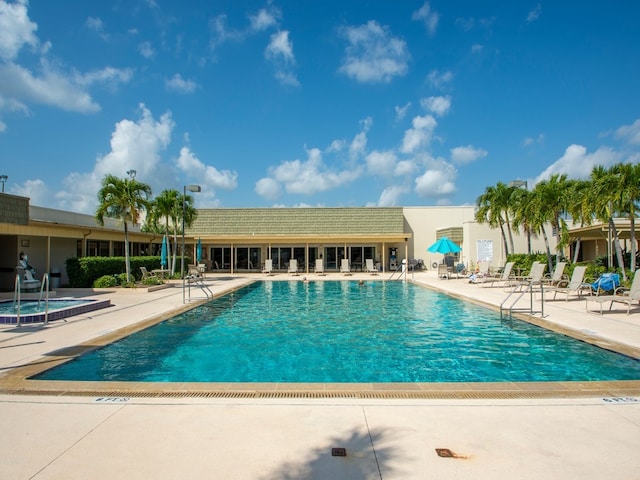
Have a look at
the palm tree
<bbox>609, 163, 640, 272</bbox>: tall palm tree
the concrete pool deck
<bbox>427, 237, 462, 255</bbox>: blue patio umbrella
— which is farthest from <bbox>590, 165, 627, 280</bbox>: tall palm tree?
the palm tree

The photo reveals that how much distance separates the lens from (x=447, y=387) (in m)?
4.86

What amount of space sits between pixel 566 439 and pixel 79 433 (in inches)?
165

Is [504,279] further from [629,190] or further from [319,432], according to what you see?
[319,432]

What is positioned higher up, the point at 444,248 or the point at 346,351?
the point at 444,248

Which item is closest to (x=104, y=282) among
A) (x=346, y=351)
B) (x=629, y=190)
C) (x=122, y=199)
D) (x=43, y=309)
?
(x=122, y=199)

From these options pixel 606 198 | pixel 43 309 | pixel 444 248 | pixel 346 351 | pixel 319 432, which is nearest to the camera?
pixel 319 432

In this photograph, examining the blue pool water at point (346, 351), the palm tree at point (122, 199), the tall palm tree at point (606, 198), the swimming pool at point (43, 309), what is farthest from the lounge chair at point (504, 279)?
the palm tree at point (122, 199)

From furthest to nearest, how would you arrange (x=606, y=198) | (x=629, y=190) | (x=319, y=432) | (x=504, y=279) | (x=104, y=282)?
(x=504, y=279)
(x=104, y=282)
(x=606, y=198)
(x=629, y=190)
(x=319, y=432)

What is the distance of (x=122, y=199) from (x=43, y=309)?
8077 millimetres

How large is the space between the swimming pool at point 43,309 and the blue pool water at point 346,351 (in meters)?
2.52

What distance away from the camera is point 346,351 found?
7.49m

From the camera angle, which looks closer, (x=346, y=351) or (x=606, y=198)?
(x=346, y=351)

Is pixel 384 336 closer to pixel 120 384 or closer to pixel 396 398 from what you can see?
pixel 396 398

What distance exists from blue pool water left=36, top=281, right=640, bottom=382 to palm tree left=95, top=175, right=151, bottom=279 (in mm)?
8528
